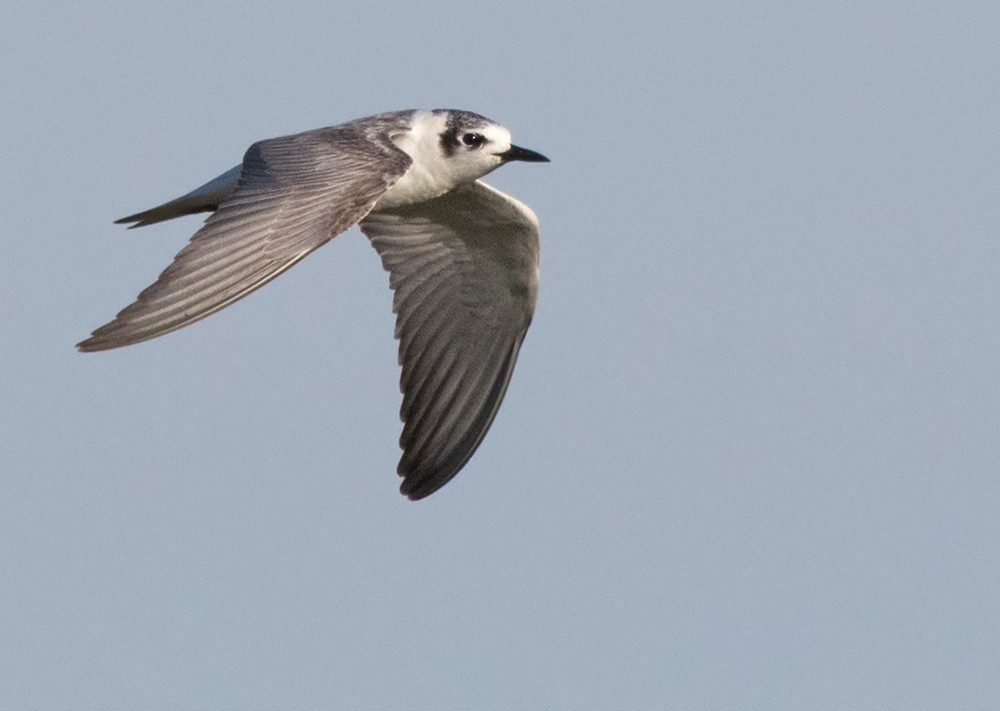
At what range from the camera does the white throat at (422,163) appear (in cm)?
1271

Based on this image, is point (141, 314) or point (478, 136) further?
point (478, 136)

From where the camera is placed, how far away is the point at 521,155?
42.4ft

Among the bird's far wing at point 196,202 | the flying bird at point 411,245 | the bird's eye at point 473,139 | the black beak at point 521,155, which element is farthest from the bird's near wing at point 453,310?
the bird's far wing at point 196,202

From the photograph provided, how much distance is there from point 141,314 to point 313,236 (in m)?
1.26

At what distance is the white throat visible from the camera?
41.7 feet

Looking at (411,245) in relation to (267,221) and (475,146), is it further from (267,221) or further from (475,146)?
(267,221)

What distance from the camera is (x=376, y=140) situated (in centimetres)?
1202

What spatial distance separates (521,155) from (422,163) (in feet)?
2.27

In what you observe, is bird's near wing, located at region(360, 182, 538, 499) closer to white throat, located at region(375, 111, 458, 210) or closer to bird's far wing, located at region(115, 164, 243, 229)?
white throat, located at region(375, 111, 458, 210)

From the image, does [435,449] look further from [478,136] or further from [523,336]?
[478,136]

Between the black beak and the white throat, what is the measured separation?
39 cm

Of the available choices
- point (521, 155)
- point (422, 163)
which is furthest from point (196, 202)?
point (521, 155)

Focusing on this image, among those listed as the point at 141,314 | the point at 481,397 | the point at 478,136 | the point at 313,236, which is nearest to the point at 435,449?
the point at 481,397

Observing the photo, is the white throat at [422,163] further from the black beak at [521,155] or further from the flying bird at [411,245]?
the black beak at [521,155]
